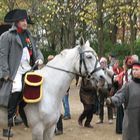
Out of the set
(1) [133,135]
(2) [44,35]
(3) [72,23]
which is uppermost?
(1) [133,135]

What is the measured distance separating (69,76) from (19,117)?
1.19 metres

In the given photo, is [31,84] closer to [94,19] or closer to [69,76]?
[69,76]

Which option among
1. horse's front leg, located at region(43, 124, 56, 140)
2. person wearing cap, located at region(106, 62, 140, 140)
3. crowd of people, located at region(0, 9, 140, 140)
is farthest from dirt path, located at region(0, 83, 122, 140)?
person wearing cap, located at region(106, 62, 140, 140)

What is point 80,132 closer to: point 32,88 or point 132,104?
point 32,88

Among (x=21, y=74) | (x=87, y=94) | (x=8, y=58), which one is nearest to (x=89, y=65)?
(x=21, y=74)

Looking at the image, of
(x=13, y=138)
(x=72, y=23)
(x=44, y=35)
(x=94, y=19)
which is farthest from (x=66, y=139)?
(x=44, y=35)

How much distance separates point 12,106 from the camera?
829 centimetres

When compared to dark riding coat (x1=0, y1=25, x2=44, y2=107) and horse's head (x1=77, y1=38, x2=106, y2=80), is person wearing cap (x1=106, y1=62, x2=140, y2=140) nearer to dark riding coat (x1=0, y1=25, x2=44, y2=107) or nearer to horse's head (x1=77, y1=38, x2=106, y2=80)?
horse's head (x1=77, y1=38, x2=106, y2=80)

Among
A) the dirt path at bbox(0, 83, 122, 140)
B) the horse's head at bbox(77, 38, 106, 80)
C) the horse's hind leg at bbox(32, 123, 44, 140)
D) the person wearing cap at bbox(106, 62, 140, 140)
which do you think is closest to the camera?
the person wearing cap at bbox(106, 62, 140, 140)

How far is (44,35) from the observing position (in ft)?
139

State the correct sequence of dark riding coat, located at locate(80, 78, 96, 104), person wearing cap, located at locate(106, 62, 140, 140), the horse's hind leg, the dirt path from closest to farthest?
person wearing cap, located at locate(106, 62, 140, 140), the horse's hind leg, the dirt path, dark riding coat, located at locate(80, 78, 96, 104)

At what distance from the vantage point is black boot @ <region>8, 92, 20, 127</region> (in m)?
8.23

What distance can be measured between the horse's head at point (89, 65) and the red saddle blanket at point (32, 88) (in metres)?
0.77

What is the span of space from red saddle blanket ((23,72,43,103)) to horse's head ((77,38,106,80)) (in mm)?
770
